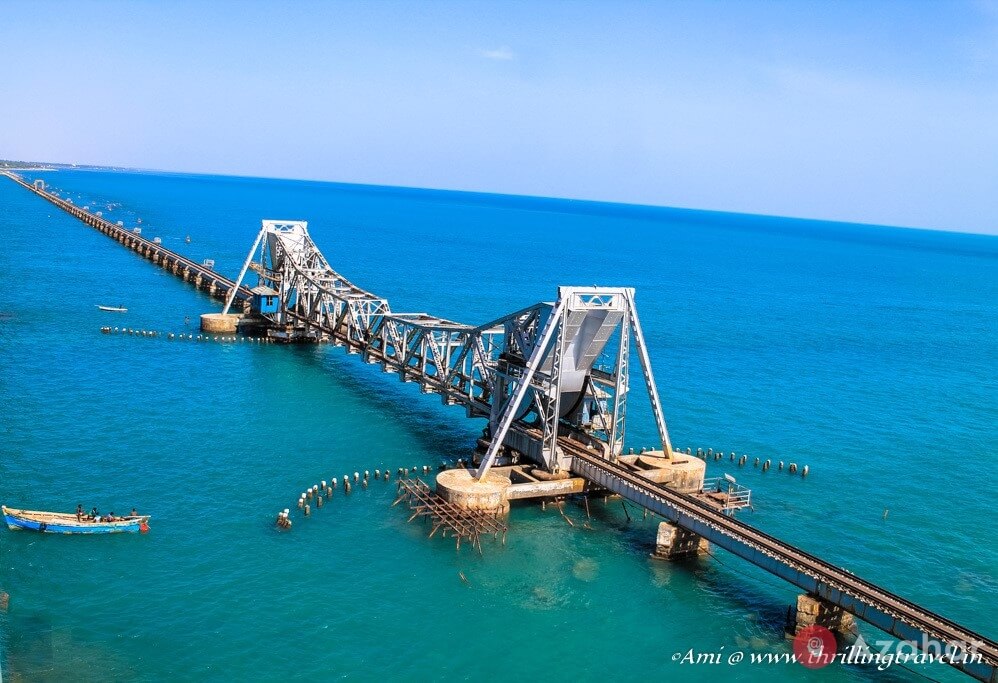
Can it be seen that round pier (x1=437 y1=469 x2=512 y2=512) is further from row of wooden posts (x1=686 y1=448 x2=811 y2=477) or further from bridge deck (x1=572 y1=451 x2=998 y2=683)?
row of wooden posts (x1=686 y1=448 x2=811 y2=477)

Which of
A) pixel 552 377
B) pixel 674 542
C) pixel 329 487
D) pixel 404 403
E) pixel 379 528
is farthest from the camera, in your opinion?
pixel 404 403

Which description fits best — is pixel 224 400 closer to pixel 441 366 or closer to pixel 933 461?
pixel 441 366

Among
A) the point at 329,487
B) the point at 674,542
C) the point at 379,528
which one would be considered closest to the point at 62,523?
the point at 329,487

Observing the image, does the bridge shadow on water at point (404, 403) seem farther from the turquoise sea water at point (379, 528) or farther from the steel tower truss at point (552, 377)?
the steel tower truss at point (552, 377)

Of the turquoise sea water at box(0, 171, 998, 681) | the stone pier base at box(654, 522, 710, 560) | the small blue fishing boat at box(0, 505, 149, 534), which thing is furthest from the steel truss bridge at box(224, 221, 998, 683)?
the small blue fishing boat at box(0, 505, 149, 534)

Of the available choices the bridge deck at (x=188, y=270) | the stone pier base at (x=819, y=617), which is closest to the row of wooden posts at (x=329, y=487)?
the stone pier base at (x=819, y=617)

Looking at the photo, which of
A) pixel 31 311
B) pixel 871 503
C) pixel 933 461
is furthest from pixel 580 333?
pixel 31 311

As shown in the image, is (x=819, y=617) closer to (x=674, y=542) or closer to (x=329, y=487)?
(x=674, y=542)
